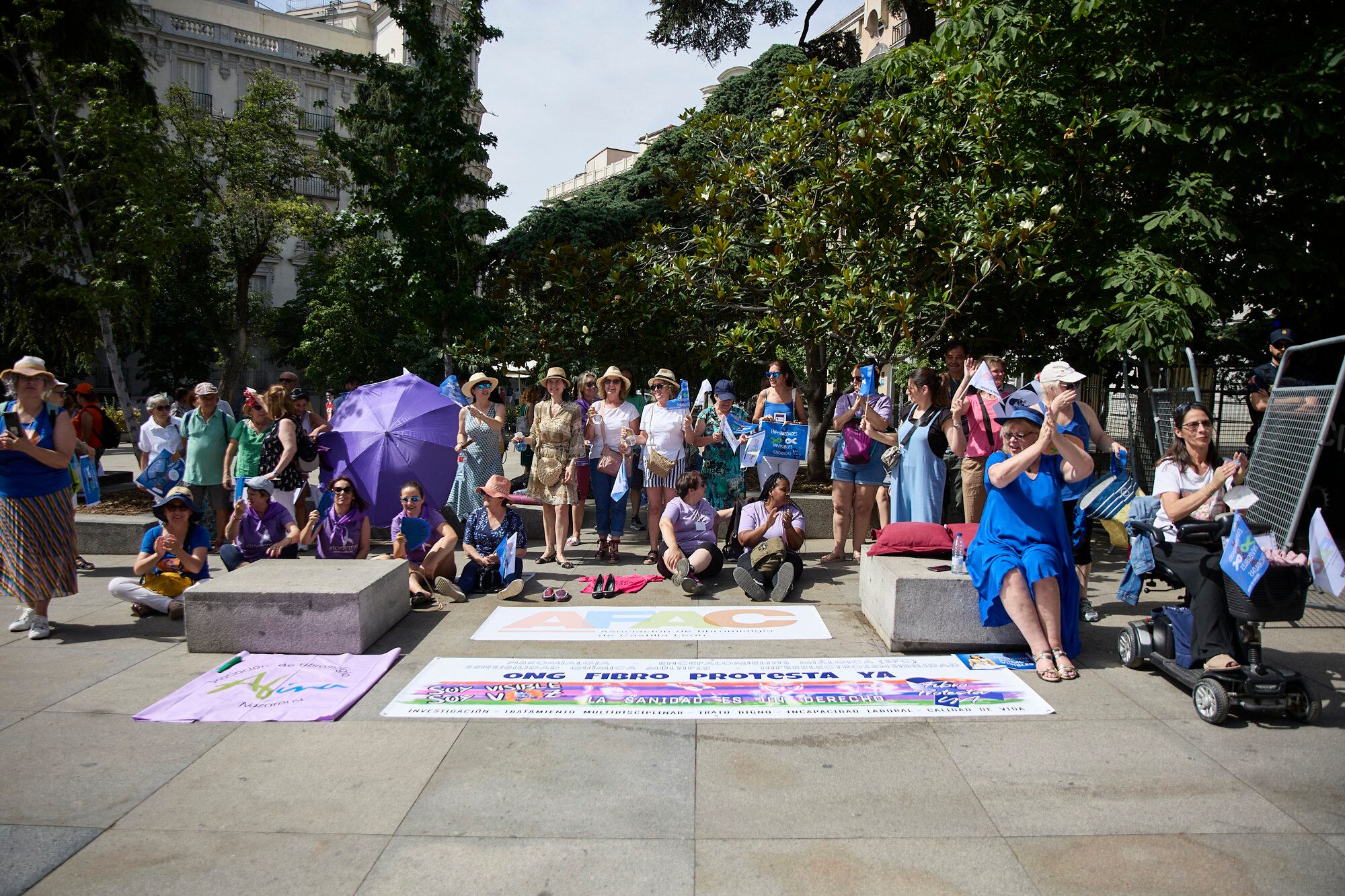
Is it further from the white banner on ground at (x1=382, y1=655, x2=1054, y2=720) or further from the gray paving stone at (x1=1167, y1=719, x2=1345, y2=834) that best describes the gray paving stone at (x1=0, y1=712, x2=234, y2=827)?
the gray paving stone at (x1=1167, y1=719, x2=1345, y2=834)

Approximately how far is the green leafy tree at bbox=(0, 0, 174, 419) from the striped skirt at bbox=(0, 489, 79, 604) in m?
6.57

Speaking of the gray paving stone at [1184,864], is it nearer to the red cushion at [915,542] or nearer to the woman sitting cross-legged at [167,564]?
the red cushion at [915,542]

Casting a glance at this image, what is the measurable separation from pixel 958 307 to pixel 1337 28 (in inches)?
153

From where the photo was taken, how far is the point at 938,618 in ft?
18.6

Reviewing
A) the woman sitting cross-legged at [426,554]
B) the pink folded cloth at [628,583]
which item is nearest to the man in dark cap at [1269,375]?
the pink folded cloth at [628,583]

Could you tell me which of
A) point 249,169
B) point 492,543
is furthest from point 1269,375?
point 249,169

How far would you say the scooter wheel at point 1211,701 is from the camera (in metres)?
4.49

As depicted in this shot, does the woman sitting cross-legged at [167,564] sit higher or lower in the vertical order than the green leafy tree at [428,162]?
lower

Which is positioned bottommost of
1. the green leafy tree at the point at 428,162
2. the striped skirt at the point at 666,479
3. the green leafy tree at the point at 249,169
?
the striped skirt at the point at 666,479

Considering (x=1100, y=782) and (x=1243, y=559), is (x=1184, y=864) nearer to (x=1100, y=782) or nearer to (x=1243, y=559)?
(x=1100, y=782)

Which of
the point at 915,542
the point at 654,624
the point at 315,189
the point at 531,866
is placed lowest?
the point at 531,866

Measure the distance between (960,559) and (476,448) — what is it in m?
4.74

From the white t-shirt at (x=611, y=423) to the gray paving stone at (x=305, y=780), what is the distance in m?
4.51

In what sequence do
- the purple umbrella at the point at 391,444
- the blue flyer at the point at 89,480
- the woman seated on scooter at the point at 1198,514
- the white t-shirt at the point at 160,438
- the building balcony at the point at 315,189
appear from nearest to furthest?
the woman seated on scooter at the point at 1198,514 < the purple umbrella at the point at 391,444 < the blue flyer at the point at 89,480 < the white t-shirt at the point at 160,438 < the building balcony at the point at 315,189
